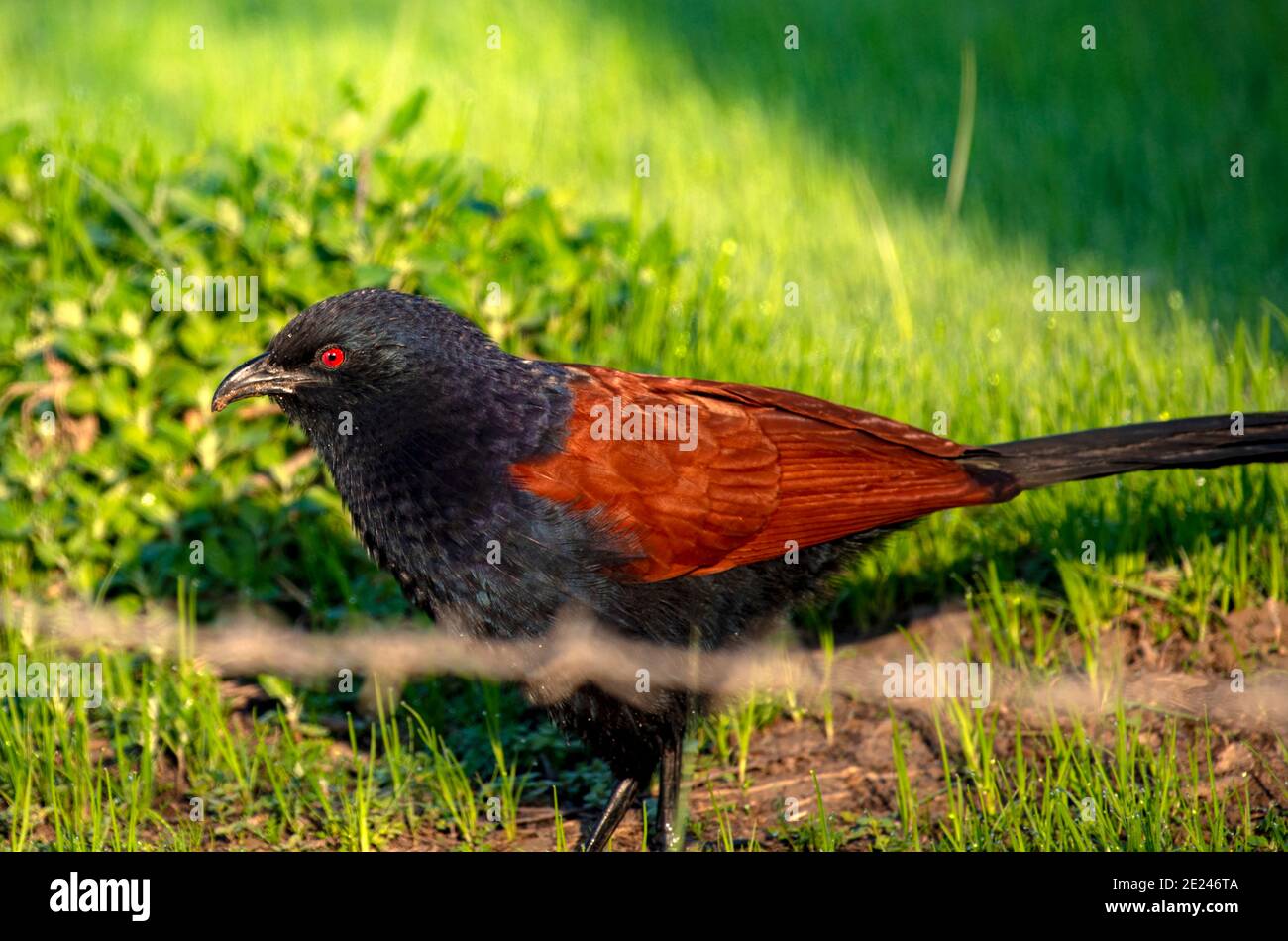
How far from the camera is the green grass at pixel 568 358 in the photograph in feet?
12.8

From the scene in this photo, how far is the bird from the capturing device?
3428mm

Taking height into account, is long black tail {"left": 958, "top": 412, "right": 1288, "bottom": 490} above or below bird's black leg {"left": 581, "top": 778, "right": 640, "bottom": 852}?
above

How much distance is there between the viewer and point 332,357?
3.58 meters

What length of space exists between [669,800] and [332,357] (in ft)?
4.73

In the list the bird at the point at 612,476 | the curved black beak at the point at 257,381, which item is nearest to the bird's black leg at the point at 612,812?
the bird at the point at 612,476

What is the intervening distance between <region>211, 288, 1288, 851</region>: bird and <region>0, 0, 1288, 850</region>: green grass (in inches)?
23.0

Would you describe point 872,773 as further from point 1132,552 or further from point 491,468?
point 491,468

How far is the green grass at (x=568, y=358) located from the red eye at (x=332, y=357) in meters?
0.96

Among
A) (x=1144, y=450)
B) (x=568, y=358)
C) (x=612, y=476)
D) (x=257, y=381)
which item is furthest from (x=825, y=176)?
(x=257, y=381)

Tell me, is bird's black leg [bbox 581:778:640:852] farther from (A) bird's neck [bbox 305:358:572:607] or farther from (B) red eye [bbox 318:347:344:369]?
(B) red eye [bbox 318:347:344:369]

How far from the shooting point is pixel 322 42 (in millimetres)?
9867

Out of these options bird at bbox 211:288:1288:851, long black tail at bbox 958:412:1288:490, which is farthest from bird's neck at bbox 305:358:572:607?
long black tail at bbox 958:412:1288:490

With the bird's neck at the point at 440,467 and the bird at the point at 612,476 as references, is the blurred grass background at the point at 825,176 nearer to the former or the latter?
the bird at the point at 612,476

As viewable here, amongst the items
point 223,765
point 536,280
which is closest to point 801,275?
point 536,280
